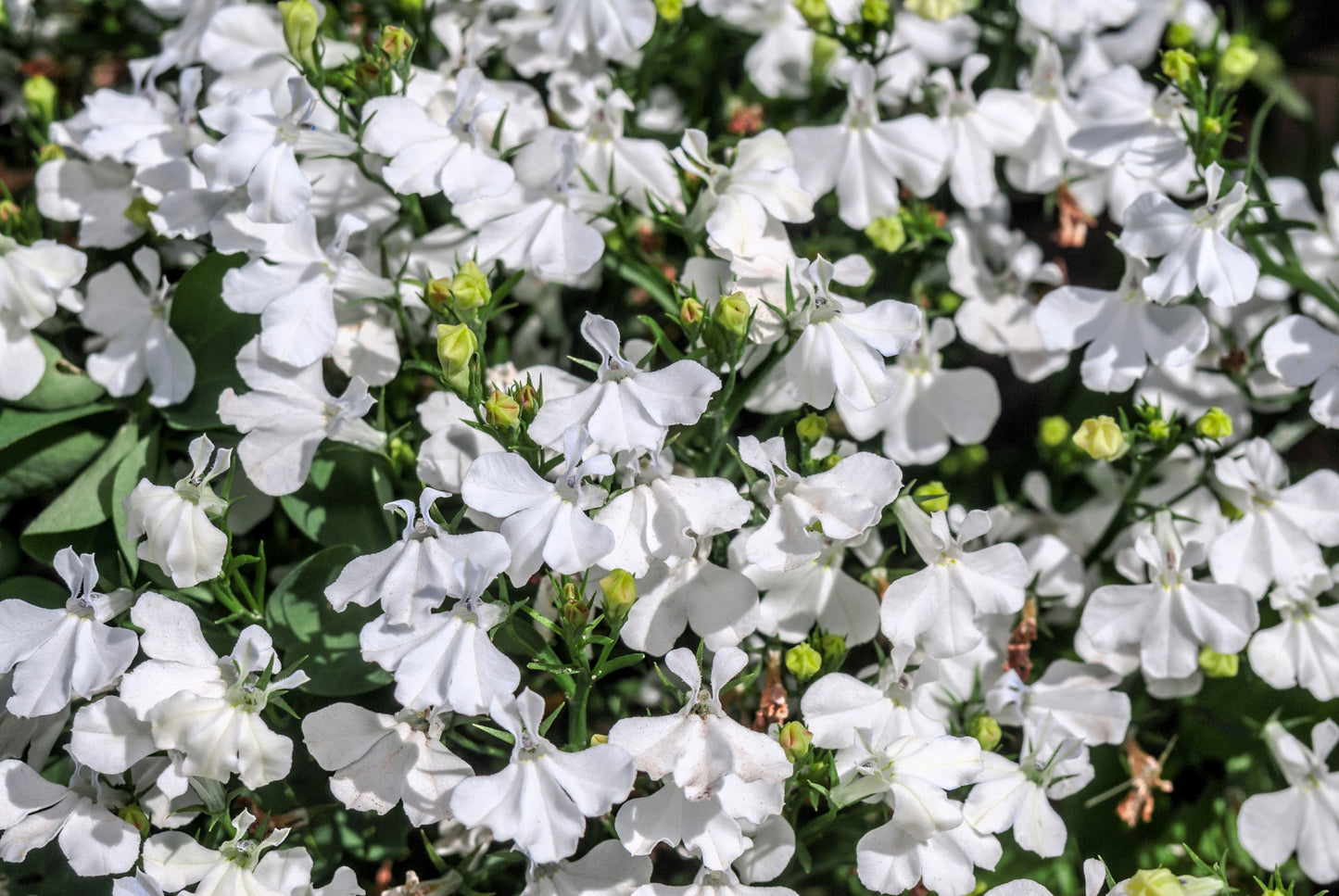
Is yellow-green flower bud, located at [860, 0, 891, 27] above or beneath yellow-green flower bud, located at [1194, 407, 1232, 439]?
above

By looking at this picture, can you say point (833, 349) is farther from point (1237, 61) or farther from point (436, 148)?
point (1237, 61)

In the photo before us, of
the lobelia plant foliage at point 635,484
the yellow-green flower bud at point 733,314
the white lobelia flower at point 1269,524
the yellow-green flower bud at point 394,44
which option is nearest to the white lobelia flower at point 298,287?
the lobelia plant foliage at point 635,484

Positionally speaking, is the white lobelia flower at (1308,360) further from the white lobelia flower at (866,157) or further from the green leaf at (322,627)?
the green leaf at (322,627)

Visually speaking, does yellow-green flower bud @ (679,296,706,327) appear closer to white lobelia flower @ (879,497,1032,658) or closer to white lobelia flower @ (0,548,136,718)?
white lobelia flower @ (879,497,1032,658)

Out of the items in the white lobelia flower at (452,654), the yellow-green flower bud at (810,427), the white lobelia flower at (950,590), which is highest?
the yellow-green flower bud at (810,427)

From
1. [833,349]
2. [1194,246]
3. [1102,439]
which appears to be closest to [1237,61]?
[1194,246]

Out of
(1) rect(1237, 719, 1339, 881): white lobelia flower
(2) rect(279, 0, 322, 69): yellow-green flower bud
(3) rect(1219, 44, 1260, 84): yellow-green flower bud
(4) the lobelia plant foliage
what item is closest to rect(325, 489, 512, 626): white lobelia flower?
(4) the lobelia plant foliage
